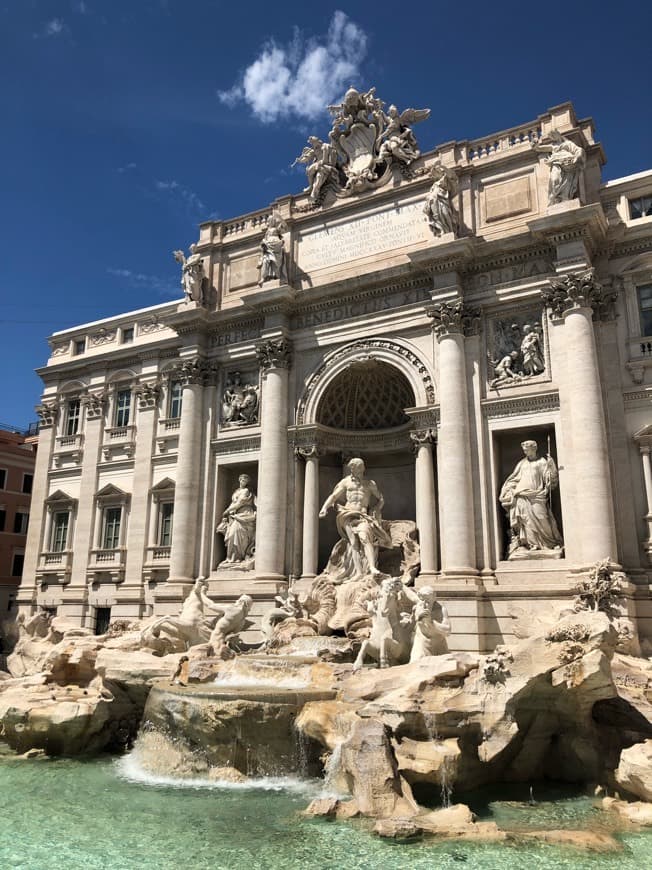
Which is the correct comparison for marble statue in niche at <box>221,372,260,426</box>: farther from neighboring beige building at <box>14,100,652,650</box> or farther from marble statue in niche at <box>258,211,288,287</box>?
marble statue in niche at <box>258,211,288,287</box>

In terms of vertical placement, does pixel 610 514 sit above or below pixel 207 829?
above

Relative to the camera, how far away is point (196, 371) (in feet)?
83.1

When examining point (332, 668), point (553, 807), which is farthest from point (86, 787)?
point (553, 807)

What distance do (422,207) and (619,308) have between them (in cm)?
682

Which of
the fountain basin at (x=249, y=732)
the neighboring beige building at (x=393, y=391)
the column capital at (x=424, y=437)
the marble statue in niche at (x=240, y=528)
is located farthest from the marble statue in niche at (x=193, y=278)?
the fountain basin at (x=249, y=732)

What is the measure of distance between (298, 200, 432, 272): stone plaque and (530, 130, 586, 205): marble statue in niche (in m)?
3.88

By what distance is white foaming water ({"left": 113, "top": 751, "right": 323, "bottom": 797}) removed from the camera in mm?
11961

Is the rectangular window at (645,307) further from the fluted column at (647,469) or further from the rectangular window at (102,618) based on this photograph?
the rectangular window at (102,618)

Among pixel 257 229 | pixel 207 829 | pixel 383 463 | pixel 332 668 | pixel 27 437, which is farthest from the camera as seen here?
pixel 27 437

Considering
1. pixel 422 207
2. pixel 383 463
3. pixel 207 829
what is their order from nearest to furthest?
pixel 207 829, pixel 422 207, pixel 383 463

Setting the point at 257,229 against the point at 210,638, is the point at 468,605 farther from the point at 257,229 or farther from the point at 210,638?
the point at 257,229

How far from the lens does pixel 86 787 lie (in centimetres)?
1234

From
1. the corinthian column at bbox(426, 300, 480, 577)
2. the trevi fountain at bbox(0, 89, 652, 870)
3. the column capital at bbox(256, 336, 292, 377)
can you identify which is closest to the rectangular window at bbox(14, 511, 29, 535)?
the trevi fountain at bbox(0, 89, 652, 870)

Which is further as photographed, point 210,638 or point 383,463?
point 383,463
